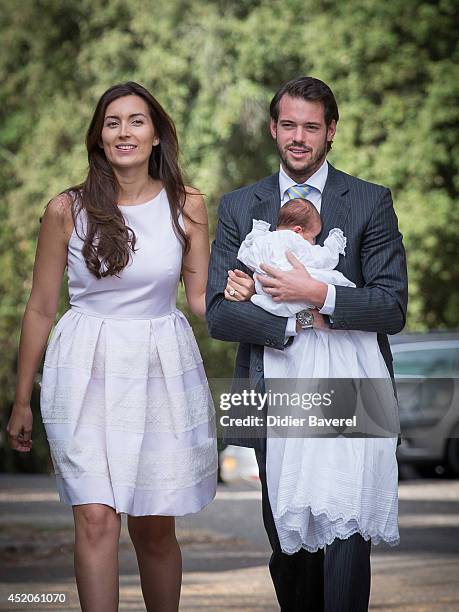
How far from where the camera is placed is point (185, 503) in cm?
550

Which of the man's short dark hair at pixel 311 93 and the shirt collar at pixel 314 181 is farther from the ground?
the man's short dark hair at pixel 311 93

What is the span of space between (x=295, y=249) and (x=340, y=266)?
21 cm

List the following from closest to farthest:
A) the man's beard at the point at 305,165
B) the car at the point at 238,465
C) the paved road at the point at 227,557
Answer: the man's beard at the point at 305,165
the paved road at the point at 227,557
the car at the point at 238,465

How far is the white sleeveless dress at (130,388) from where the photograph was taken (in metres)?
5.36

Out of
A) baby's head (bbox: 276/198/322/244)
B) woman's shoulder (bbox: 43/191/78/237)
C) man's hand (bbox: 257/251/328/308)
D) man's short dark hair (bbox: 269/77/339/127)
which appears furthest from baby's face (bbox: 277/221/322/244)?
woman's shoulder (bbox: 43/191/78/237)

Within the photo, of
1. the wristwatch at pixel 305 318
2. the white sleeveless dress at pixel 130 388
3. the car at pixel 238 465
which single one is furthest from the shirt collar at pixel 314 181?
the car at pixel 238 465

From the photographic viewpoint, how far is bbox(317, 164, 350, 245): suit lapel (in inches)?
199

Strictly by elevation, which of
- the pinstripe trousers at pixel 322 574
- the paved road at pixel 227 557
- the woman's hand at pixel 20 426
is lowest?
the paved road at pixel 227 557

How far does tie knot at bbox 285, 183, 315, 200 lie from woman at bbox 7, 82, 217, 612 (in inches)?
23.2

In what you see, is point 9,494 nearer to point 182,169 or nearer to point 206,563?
point 206,563

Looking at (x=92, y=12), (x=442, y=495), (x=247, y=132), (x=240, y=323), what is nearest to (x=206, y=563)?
(x=240, y=323)

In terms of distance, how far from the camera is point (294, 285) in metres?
4.86

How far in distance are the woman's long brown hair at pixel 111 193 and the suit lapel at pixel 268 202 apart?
1.64ft

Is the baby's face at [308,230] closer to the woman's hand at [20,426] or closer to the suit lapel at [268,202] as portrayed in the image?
the suit lapel at [268,202]
